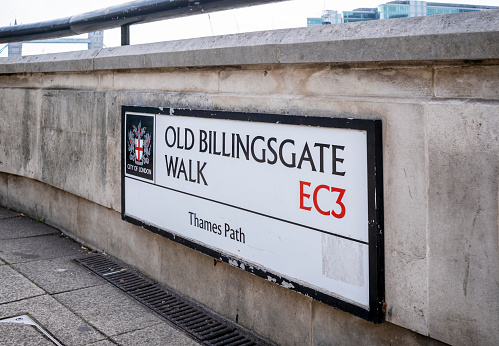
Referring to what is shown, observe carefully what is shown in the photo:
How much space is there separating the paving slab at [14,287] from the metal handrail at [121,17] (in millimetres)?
2225

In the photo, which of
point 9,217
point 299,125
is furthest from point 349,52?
point 9,217

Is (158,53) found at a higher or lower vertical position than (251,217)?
higher

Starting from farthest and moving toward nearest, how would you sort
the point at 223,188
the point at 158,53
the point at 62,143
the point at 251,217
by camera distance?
the point at 62,143
the point at 158,53
the point at 223,188
the point at 251,217

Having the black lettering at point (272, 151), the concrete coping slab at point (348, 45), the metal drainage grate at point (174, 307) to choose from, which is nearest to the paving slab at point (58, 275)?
the metal drainage grate at point (174, 307)

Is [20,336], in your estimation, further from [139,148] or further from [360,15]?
[360,15]

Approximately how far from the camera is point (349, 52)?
284 centimetres

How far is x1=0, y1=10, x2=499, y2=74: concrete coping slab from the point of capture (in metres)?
2.37

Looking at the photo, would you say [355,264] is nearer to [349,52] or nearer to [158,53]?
[349,52]

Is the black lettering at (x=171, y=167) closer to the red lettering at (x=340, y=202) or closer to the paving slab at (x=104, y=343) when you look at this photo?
the paving slab at (x=104, y=343)

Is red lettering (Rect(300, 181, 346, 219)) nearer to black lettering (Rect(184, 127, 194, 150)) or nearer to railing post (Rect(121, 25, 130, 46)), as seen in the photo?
black lettering (Rect(184, 127, 194, 150))

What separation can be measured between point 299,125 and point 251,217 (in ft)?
2.37

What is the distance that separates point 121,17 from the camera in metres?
4.97

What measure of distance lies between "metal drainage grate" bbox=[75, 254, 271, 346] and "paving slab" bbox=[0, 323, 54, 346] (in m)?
0.88

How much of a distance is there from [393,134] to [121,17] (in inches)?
122
